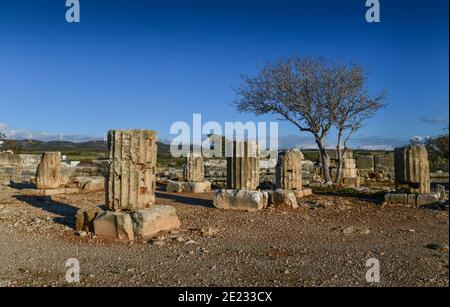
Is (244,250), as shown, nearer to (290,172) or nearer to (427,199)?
(427,199)

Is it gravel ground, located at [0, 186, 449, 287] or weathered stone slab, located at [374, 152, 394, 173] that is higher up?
weathered stone slab, located at [374, 152, 394, 173]

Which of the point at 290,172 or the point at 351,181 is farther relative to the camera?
the point at 351,181

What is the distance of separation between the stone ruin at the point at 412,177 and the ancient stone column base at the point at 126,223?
7.09 metres

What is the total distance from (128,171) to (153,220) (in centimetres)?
117

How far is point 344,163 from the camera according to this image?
20141 millimetres

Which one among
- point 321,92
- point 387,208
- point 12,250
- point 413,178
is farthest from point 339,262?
point 321,92

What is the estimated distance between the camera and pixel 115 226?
732 centimetres

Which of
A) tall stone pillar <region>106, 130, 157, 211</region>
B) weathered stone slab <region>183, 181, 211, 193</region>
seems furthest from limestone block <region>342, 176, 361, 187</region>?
tall stone pillar <region>106, 130, 157, 211</region>

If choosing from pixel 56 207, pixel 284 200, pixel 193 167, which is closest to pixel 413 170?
pixel 284 200

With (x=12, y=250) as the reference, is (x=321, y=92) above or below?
above

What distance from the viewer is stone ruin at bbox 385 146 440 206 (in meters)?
→ 11.4

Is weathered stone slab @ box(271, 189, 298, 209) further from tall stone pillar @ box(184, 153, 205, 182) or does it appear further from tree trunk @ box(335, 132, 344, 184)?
tree trunk @ box(335, 132, 344, 184)
